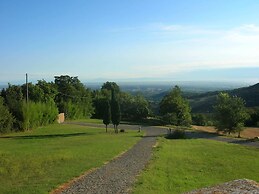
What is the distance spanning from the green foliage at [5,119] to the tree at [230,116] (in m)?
30.7

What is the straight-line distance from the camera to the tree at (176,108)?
67688mm

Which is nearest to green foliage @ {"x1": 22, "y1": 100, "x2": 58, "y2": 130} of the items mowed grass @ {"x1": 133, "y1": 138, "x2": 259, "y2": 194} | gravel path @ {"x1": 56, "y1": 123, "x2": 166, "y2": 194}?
mowed grass @ {"x1": 133, "y1": 138, "x2": 259, "y2": 194}

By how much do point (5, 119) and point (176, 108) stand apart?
36051mm

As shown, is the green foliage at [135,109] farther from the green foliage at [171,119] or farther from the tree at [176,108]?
the green foliage at [171,119]

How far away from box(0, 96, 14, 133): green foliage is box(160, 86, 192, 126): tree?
110ft

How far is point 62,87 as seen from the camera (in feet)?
254

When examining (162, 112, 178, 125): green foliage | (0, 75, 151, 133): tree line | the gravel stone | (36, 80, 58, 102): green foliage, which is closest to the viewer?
the gravel stone

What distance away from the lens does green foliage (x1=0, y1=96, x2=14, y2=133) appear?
40612mm

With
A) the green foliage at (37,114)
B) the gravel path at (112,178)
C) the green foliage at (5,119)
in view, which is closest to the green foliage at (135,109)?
the green foliage at (37,114)

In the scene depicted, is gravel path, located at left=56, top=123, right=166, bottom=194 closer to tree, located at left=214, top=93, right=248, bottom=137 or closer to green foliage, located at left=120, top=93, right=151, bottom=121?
tree, located at left=214, top=93, right=248, bottom=137

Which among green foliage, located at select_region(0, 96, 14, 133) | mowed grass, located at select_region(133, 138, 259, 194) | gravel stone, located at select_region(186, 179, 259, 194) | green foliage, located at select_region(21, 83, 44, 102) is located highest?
green foliage, located at select_region(21, 83, 44, 102)

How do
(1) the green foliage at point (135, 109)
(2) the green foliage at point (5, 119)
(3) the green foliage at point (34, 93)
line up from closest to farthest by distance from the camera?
(2) the green foliage at point (5, 119), (3) the green foliage at point (34, 93), (1) the green foliage at point (135, 109)

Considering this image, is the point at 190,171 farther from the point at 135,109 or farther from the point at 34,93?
the point at 135,109

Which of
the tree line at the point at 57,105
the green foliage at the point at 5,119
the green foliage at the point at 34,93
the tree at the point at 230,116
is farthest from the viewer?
the green foliage at the point at 34,93
